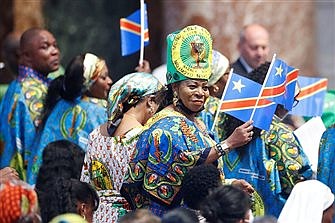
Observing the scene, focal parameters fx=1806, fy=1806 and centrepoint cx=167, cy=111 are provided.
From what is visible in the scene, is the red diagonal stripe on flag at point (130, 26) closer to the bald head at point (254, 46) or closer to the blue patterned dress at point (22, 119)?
the blue patterned dress at point (22, 119)

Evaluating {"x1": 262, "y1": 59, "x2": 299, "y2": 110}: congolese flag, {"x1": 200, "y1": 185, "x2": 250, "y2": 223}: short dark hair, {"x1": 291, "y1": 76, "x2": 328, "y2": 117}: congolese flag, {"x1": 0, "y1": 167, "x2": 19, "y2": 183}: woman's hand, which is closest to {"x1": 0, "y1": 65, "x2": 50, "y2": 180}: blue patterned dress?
{"x1": 291, "y1": 76, "x2": 328, "y2": 117}: congolese flag

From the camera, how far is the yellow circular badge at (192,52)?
10.8m

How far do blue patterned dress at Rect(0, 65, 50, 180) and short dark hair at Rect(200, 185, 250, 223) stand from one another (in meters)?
4.21

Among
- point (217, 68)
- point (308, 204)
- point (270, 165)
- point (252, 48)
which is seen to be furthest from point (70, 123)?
point (308, 204)

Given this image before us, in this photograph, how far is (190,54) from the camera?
35.6ft

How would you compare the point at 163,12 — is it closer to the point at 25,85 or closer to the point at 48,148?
the point at 25,85

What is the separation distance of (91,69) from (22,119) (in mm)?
886

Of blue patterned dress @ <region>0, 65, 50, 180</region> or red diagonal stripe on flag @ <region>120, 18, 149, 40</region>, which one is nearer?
red diagonal stripe on flag @ <region>120, 18, 149, 40</region>

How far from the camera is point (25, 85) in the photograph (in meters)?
13.6

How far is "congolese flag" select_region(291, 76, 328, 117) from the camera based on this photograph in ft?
42.1

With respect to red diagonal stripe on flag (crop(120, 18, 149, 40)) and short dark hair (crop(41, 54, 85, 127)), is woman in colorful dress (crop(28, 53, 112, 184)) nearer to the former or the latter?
short dark hair (crop(41, 54, 85, 127))

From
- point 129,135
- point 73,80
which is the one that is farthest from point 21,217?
point 73,80

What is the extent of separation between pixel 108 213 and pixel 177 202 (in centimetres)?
68

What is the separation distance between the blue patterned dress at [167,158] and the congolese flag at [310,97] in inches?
92.1
